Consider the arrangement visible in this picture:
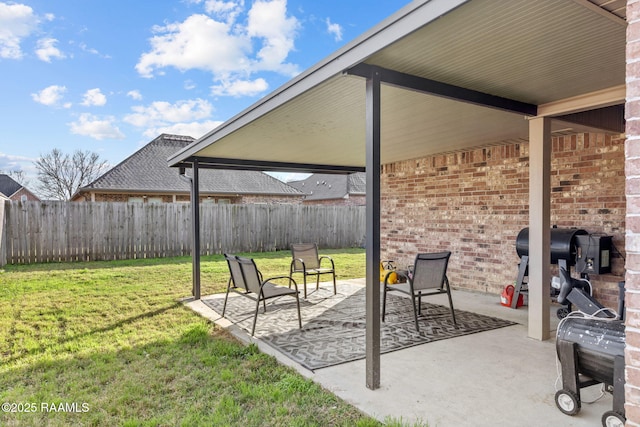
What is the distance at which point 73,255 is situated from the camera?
10.8 meters

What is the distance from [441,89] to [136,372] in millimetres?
3673

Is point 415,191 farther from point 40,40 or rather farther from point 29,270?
point 40,40

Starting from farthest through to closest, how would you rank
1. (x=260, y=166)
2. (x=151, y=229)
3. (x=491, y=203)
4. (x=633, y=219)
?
1. (x=151, y=229)
2. (x=260, y=166)
3. (x=491, y=203)
4. (x=633, y=219)

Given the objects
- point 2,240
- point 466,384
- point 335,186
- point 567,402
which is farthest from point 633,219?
point 335,186

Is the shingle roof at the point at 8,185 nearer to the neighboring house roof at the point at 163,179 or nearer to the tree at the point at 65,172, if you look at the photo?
the tree at the point at 65,172

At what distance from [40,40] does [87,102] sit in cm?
1192

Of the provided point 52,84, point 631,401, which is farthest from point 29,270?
point 52,84

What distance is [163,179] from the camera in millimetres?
16297

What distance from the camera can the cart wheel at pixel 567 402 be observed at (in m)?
2.53

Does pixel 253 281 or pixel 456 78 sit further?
pixel 253 281

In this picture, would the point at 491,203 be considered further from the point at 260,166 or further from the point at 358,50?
the point at 358,50

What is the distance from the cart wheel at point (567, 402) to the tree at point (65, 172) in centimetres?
3036

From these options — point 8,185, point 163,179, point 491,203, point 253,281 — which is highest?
point 8,185

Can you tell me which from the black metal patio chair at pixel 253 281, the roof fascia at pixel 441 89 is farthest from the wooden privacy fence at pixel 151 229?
the roof fascia at pixel 441 89
